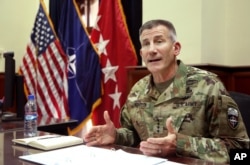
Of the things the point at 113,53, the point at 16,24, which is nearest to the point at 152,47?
the point at 113,53

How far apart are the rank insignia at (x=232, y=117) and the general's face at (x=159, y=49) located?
418 mm

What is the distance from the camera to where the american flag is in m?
3.55

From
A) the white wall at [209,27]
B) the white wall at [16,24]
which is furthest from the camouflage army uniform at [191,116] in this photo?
the white wall at [16,24]

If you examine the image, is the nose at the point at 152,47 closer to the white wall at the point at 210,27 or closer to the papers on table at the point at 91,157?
the papers on table at the point at 91,157

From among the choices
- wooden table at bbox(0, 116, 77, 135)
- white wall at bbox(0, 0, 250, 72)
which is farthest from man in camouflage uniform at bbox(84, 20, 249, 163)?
white wall at bbox(0, 0, 250, 72)

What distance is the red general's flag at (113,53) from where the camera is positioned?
3.04m

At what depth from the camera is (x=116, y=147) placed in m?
1.39

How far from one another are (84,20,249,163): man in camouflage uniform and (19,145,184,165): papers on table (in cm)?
8

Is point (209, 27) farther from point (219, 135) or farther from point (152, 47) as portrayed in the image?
point (219, 135)

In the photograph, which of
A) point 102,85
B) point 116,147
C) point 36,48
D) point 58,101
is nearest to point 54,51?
point 36,48

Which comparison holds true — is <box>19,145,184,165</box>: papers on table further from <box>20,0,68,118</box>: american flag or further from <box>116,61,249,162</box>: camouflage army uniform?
<box>20,0,68,118</box>: american flag

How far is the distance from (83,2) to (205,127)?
2.55 metres

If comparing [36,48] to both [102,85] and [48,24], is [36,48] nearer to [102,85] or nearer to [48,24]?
[48,24]

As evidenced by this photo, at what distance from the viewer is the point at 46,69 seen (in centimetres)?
369
